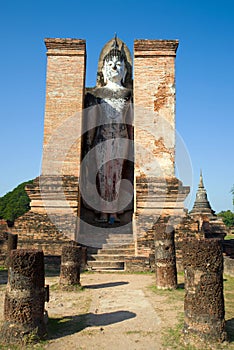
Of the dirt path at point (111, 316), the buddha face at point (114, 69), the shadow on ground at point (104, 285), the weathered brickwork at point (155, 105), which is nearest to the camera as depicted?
the dirt path at point (111, 316)

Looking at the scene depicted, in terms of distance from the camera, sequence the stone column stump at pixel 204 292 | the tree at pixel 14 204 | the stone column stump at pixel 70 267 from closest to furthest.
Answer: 1. the stone column stump at pixel 204 292
2. the stone column stump at pixel 70 267
3. the tree at pixel 14 204

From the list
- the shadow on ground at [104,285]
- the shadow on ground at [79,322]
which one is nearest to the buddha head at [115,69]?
the shadow on ground at [104,285]

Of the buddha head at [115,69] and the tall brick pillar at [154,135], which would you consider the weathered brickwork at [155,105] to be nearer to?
the tall brick pillar at [154,135]

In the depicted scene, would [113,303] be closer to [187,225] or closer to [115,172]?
[187,225]

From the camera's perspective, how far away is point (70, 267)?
24.7 ft

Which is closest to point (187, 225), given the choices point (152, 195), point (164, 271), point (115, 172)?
point (152, 195)

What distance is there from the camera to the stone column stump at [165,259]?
7.36 metres

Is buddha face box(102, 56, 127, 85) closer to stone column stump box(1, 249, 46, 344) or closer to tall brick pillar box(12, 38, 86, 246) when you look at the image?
tall brick pillar box(12, 38, 86, 246)

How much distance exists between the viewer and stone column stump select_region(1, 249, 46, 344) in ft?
14.1

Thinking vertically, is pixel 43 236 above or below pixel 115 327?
above

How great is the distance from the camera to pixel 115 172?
42.1 ft

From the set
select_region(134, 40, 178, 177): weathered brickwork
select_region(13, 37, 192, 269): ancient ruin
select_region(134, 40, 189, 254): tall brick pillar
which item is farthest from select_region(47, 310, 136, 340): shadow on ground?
select_region(134, 40, 178, 177): weathered brickwork

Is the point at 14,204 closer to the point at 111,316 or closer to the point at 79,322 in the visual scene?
the point at 111,316

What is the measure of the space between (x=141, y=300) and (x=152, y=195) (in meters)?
4.55
